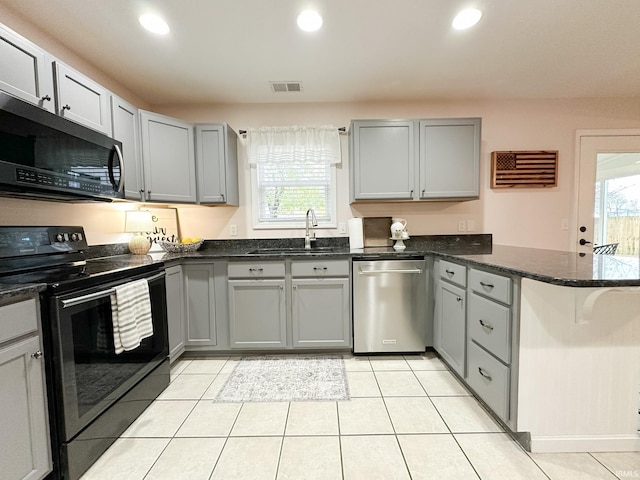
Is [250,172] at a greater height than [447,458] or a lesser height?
greater

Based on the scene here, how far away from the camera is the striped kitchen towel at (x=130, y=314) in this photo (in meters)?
1.50

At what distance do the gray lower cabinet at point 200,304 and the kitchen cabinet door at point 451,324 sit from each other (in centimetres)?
A: 190

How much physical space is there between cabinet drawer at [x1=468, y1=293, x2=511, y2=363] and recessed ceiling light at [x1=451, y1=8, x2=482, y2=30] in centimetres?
174

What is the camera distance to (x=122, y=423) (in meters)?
1.58

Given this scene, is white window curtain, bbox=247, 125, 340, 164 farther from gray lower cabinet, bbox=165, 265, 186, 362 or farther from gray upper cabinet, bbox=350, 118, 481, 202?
gray lower cabinet, bbox=165, 265, 186, 362

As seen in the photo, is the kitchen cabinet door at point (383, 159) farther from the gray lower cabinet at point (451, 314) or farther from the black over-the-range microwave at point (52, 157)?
the black over-the-range microwave at point (52, 157)

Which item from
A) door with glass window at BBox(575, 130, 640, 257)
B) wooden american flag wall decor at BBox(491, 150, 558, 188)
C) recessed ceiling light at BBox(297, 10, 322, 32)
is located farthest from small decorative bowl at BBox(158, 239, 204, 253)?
door with glass window at BBox(575, 130, 640, 257)

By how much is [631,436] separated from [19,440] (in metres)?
2.74

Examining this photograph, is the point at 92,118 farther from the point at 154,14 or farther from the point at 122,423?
the point at 122,423

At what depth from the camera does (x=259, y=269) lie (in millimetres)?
2389

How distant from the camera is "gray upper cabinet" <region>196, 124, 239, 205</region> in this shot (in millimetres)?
2605

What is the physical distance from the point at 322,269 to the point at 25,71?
2.14 metres

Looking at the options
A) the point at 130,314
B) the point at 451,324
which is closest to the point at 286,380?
the point at 130,314

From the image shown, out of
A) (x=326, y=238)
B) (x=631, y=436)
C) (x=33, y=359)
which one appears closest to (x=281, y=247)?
(x=326, y=238)
